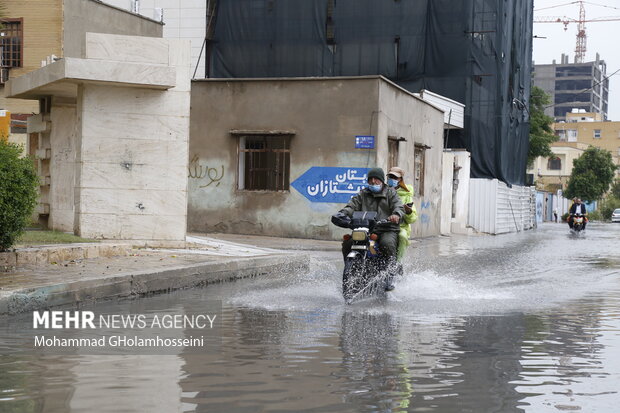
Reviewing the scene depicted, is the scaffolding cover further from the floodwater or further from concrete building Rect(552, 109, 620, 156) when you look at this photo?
→ concrete building Rect(552, 109, 620, 156)

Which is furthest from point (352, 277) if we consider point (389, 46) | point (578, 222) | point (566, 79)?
point (566, 79)

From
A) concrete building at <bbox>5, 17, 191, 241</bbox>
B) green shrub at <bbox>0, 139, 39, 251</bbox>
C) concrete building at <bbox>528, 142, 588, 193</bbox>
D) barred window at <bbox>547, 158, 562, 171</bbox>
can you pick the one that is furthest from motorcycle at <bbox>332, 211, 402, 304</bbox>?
barred window at <bbox>547, 158, 562, 171</bbox>

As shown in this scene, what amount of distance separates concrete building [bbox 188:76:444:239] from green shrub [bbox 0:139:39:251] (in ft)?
44.7

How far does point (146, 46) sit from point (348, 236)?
25.5 feet

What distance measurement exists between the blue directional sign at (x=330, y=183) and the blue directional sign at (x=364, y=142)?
0.63 meters

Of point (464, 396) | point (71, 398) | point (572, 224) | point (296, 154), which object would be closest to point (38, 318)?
point (71, 398)

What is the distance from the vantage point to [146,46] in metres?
16.8

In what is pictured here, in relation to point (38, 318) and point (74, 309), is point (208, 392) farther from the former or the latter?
point (74, 309)

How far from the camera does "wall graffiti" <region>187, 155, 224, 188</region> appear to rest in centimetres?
2605

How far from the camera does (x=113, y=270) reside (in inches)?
451

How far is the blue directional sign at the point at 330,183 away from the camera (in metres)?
24.6

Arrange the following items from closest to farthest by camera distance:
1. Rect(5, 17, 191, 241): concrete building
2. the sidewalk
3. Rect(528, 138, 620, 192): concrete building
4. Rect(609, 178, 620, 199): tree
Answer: the sidewalk, Rect(5, 17, 191, 241): concrete building, Rect(609, 178, 620, 199): tree, Rect(528, 138, 620, 192): concrete building

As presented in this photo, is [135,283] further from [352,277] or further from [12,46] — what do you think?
[12,46]

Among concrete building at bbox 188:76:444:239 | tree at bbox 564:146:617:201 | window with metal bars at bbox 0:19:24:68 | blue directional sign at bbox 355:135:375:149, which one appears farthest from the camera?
tree at bbox 564:146:617:201
